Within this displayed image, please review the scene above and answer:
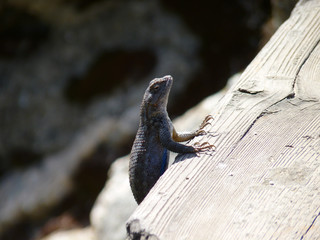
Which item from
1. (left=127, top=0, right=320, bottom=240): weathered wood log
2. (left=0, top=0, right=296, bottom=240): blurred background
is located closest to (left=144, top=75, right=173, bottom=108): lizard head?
(left=127, top=0, right=320, bottom=240): weathered wood log

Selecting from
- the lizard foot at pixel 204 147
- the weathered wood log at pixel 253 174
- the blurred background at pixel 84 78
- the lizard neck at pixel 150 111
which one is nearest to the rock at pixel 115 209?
the lizard neck at pixel 150 111

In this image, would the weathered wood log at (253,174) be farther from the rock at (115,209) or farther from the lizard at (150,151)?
the rock at (115,209)

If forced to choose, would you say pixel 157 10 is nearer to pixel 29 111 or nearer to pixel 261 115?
pixel 29 111

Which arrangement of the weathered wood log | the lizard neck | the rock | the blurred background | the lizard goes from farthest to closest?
the blurred background, the rock, the lizard neck, the lizard, the weathered wood log

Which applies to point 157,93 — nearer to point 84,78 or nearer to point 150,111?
point 150,111

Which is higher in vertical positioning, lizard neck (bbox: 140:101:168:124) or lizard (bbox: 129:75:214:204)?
lizard neck (bbox: 140:101:168:124)

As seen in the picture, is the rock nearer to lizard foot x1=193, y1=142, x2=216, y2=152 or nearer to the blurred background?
the blurred background

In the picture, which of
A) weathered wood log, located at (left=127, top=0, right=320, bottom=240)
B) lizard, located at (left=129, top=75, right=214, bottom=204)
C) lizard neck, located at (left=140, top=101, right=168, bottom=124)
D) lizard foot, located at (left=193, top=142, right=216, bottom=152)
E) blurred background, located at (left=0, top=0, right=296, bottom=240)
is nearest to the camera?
weathered wood log, located at (left=127, top=0, right=320, bottom=240)
